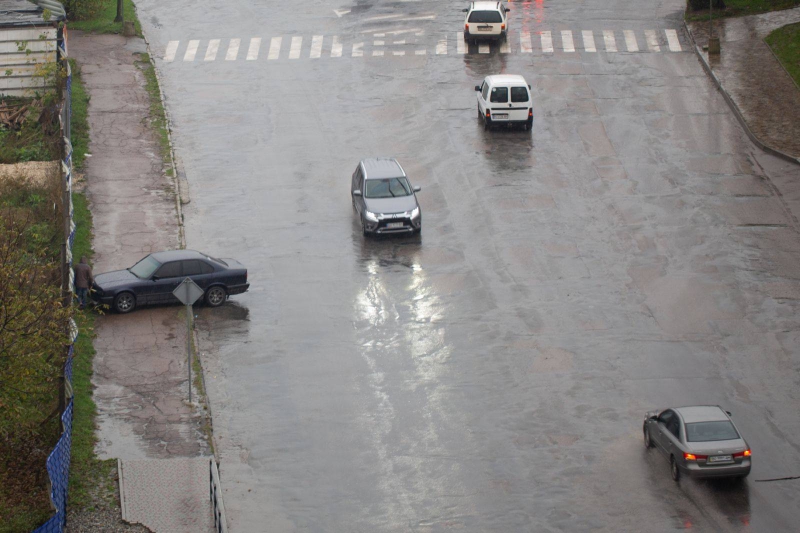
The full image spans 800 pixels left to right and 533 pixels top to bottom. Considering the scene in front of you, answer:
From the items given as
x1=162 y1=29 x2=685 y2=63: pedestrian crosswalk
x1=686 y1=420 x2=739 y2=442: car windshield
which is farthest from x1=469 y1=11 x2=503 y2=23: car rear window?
x1=686 y1=420 x2=739 y2=442: car windshield

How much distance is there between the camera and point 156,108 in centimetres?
4266

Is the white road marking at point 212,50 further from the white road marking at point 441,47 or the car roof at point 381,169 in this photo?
the car roof at point 381,169

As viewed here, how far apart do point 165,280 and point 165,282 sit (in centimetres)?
5

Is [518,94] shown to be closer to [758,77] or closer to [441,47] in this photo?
[441,47]

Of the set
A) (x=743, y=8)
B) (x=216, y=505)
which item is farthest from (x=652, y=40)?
(x=216, y=505)

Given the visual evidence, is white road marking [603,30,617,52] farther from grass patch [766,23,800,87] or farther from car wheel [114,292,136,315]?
car wheel [114,292,136,315]

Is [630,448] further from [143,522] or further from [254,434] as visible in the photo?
[143,522]

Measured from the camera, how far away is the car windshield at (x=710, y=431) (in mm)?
20438

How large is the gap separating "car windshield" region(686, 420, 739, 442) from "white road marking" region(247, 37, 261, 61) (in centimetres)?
3311

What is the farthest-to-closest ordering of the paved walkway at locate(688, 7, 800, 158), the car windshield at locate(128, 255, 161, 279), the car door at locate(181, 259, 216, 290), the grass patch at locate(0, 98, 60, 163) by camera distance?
the paved walkway at locate(688, 7, 800, 158) → the grass patch at locate(0, 98, 60, 163) → the car door at locate(181, 259, 216, 290) → the car windshield at locate(128, 255, 161, 279)

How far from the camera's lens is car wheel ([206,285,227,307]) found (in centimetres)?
2814

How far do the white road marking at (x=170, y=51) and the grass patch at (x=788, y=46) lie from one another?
25.3 m

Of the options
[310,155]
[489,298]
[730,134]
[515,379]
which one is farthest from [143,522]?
[730,134]

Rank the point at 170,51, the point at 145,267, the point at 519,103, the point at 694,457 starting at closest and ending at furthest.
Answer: the point at 694,457 < the point at 145,267 < the point at 519,103 < the point at 170,51
